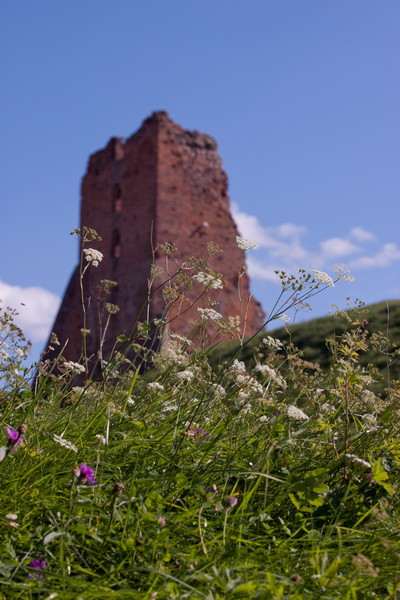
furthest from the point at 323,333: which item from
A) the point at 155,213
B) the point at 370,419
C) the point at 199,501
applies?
the point at 199,501

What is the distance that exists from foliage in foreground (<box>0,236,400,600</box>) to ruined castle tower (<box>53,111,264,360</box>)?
866 inches

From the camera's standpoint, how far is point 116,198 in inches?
1134

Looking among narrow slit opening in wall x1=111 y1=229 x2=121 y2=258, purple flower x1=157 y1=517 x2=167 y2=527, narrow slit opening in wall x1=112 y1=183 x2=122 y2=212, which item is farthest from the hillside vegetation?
purple flower x1=157 y1=517 x2=167 y2=527

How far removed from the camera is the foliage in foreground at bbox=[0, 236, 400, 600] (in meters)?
2.20

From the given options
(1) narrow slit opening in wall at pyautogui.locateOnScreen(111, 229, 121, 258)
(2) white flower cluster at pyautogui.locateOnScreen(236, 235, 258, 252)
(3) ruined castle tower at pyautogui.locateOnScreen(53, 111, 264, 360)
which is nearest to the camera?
(2) white flower cluster at pyautogui.locateOnScreen(236, 235, 258, 252)

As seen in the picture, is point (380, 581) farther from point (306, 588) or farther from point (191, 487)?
point (191, 487)

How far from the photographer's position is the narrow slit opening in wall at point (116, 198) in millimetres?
28547

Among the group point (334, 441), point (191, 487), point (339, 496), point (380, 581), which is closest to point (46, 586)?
point (191, 487)

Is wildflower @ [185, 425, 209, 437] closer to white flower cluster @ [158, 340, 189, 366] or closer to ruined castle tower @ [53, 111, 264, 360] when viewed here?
white flower cluster @ [158, 340, 189, 366]

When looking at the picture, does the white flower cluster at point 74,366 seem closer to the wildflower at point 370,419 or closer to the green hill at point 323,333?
the wildflower at point 370,419

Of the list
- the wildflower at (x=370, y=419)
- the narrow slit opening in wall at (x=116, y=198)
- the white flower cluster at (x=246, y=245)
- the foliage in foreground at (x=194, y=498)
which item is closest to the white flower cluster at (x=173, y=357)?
the foliage in foreground at (x=194, y=498)

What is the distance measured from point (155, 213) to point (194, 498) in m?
24.4

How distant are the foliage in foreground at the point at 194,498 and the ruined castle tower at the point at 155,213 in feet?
72.2

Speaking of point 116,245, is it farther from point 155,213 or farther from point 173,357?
point 173,357
